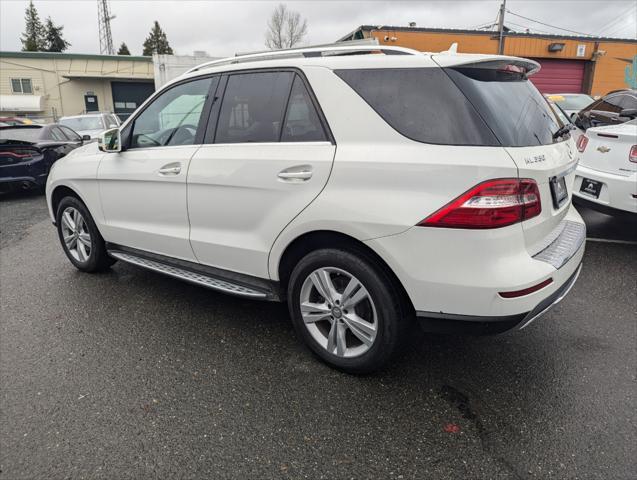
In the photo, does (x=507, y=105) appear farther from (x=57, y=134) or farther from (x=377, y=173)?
(x=57, y=134)

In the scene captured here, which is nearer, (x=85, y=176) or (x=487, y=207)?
(x=487, y=207)

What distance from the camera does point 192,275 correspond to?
11.5 ft

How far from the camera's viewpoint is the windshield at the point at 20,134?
9.07 meters

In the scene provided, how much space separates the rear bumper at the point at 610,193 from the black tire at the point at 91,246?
4952 mm

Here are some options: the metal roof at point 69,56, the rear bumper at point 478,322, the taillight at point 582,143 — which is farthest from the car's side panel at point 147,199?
the metal roof at point 69,56

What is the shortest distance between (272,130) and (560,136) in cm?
179

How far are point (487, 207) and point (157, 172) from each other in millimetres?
2404

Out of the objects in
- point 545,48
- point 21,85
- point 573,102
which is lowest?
point 573,102

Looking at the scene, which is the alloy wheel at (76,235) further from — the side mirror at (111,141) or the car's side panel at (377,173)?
the car's side panel at (377,173)

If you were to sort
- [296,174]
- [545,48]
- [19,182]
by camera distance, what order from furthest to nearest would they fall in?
[545,48] < [19,182] < [296,174]

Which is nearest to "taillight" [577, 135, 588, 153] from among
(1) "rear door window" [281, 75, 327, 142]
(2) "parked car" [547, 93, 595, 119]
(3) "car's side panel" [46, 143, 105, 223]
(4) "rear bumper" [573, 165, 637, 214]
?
(4) "rear bumper" [573, 165, 637, 214]

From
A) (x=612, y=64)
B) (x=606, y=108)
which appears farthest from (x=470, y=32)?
(x=606, y=108)

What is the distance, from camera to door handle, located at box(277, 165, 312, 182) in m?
2.70

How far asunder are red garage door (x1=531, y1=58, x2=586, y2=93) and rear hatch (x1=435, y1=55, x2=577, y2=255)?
27668 mm
